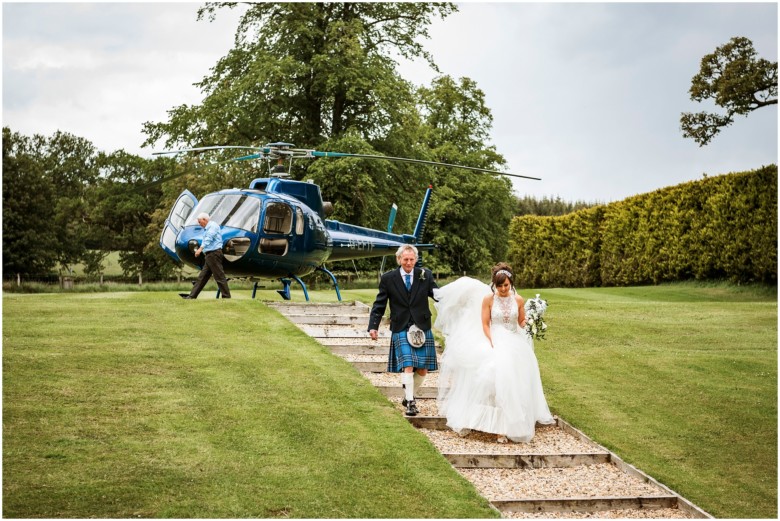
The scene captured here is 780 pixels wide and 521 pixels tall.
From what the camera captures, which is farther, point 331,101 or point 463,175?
point 463,175

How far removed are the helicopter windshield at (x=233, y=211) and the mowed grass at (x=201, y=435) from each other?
326 cm

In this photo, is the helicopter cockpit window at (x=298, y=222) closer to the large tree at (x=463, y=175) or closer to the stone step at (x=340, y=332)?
the stone step at (x=340, y=332)

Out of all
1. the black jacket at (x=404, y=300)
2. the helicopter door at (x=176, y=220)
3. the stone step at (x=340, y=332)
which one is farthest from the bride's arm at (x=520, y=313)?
the helicopter door at (x=176, y=220)

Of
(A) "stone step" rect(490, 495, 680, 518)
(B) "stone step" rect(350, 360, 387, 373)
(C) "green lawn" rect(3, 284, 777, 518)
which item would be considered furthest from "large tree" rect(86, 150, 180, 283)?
(A) "stone step" rect(490, 495, 680, 518)

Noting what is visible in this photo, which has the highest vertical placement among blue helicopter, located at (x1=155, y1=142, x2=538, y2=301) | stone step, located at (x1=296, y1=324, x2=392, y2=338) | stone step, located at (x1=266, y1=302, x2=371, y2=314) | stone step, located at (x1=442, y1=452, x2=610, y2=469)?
blue helicopter, located at (x1=155, y1=142, x2=538, y2=301)

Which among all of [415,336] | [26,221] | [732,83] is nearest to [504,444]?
[415,336]

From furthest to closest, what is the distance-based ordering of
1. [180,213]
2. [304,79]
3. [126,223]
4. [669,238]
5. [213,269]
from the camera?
[126,223] < [304,79] < [669,238] < [180,213] < [213,269]

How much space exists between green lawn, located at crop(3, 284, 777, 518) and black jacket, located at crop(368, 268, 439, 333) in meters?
0.99

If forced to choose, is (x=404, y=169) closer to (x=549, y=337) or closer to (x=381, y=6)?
(x=381, y=6)

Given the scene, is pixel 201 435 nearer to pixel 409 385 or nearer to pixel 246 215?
pixel 409 385

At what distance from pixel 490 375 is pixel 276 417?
2.39m

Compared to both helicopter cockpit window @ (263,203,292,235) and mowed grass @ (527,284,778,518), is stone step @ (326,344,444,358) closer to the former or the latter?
mowed grass @ (527,284,778,518)

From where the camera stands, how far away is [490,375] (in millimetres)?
9555

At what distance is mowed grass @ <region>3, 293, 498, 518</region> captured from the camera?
693 centimetres
